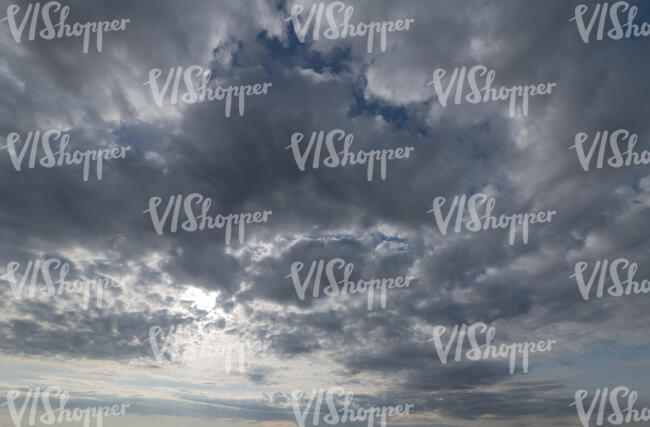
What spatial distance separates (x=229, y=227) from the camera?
58.6 metres

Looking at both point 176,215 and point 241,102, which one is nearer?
point 241,102

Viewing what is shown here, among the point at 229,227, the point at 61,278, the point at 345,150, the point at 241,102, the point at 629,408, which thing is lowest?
the point at 629,408

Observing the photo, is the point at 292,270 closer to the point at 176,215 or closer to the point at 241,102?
the point at 176,215

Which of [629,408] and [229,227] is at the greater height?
[229,227]

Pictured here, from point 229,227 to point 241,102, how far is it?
722 inches

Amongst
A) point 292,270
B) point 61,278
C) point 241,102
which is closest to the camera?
point 241,102

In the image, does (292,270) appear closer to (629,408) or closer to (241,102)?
(241,102)

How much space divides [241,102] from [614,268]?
202 ft

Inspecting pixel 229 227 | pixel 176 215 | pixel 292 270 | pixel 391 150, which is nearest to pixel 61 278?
pixel 176 215

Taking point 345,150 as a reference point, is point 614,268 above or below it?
below

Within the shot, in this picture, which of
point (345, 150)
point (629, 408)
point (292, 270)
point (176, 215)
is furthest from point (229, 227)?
point (629, 408)

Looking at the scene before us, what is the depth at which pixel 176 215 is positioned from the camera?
5962 cm

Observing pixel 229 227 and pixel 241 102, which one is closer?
pixel 241 102

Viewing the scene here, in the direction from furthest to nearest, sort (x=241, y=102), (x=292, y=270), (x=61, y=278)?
(x=292, y=270) < (x=61, y=278) < (x=241, y=102)
